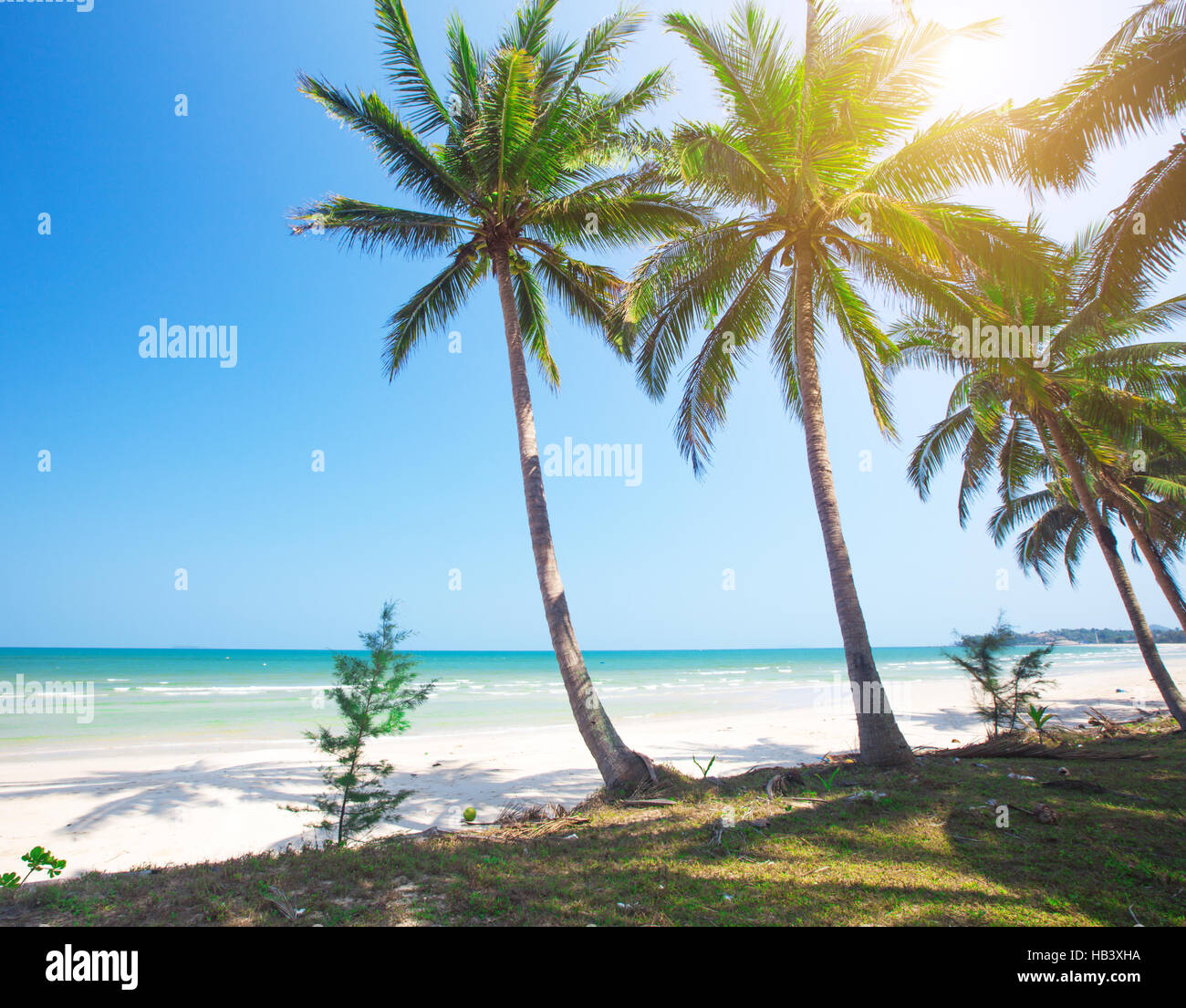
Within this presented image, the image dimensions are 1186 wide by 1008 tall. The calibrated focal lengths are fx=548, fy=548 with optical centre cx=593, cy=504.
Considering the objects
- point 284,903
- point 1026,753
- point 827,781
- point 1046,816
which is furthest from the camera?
point 1026,753

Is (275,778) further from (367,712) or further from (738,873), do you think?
(738,873)

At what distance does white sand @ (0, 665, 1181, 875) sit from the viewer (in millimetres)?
7086

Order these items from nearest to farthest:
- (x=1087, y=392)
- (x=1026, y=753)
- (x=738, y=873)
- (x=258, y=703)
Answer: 1. (x=738, y=873)
2. (x=1026, y=753)
3. (x=1087, y=392)
4. (x=258, y=703)

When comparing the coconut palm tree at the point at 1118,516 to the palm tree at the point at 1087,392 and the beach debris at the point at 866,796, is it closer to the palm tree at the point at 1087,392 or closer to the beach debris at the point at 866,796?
the palm tree at the point at 1087,392

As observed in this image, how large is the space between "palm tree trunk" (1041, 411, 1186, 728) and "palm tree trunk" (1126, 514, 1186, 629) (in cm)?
46

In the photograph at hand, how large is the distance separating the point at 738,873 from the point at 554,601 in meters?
4.11

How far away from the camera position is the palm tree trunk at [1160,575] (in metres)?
11.3

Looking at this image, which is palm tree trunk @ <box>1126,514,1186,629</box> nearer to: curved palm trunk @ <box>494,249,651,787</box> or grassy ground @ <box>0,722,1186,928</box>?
Answer: grassy ground @ <box>0,722,1186,928</box>

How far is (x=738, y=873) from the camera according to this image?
4.29 meters

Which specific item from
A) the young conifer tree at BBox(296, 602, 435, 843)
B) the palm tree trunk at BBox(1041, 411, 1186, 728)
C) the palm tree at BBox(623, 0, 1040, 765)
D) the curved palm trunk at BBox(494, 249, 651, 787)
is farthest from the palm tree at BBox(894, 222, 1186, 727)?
the young conifer tree at BBox(296, 602, 435, 843)

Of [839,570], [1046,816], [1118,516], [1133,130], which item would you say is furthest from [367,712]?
[1118,516]

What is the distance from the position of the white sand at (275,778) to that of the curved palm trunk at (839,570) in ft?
13.6

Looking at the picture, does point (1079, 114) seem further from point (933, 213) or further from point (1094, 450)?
point (1094, 450)
